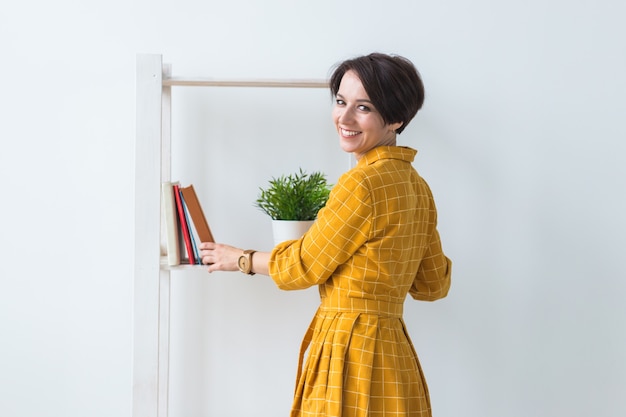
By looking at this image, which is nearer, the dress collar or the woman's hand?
the dress collar

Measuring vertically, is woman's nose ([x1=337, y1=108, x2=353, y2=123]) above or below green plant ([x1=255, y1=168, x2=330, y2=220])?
above

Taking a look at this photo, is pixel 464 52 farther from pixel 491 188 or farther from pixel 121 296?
pixel 121 296

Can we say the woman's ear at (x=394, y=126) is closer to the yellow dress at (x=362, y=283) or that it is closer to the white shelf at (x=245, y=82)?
the yellow dress at (x=362, y=283)

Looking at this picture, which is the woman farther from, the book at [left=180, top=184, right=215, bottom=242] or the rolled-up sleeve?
the book at [left=180, top=184, right=215, bottom=242]

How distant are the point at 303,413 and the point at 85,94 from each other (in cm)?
116

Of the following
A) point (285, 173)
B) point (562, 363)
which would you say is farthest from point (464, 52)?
point (562, 363)

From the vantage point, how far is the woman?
1.44m

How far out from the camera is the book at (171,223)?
1729 mm

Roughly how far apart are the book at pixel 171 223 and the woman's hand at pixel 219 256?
0.27 feet

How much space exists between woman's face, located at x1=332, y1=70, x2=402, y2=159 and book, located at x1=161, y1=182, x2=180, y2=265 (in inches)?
18.5

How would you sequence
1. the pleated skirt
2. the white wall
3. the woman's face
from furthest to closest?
the white wall
the woman's face
the pleated skirt

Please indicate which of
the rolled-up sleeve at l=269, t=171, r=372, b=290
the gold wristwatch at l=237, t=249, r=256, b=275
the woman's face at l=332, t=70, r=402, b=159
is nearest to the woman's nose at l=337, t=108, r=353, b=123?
the woman's face at l=332, t=70, r=402, b=159

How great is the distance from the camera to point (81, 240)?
2.05 meters

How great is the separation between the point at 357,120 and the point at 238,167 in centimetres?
62
